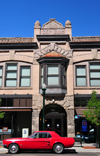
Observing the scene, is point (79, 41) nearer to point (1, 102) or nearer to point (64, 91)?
point (64, 91)

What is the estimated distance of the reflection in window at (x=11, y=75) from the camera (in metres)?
20.3

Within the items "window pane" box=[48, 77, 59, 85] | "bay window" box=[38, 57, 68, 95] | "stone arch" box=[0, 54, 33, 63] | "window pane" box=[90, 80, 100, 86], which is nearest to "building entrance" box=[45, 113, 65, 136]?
"bay window" box=[38, 57, 68, 95]

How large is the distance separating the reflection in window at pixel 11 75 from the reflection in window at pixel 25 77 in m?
0.73

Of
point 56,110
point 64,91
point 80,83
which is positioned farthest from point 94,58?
point 56,110

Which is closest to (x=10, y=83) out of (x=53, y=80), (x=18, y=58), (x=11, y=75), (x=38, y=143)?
(x=11, y=75)

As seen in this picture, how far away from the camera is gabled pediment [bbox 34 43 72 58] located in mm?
20141

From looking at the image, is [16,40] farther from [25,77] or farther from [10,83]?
[10,83]

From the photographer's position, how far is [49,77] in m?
19.6

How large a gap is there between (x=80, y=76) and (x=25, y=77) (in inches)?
224

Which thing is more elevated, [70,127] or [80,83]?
[80,83]

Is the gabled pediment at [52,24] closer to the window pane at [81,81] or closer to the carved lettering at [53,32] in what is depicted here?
the carved lettering at [53,32]

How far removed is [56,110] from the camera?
19.8 metres

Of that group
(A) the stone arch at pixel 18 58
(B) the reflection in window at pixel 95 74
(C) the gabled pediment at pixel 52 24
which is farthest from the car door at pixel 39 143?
(C) the gabled pediment at pixel 52 24

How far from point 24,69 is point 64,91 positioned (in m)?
4.84
